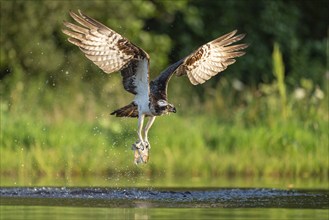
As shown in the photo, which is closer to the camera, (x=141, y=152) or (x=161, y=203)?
(x=161, y=203)

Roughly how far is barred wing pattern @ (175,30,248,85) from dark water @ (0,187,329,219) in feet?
5.08

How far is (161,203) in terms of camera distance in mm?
14164

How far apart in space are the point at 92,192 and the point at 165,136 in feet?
14.2

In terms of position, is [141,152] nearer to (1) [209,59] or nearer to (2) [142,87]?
(2) [142,87]

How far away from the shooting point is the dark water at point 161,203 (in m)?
12.7

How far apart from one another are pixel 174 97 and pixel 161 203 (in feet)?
34.3

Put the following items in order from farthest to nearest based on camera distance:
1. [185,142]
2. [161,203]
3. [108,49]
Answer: [185,142] < [108,49] < [161,203]

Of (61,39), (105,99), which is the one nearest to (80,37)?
(105,99)

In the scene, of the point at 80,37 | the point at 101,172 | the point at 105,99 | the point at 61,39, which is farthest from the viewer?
the point at 61,39

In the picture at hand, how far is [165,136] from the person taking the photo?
1936 cm

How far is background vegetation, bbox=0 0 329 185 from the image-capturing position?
18.5 m

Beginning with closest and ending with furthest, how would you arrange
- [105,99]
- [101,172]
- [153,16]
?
[101,172], [105,99], [153,16]

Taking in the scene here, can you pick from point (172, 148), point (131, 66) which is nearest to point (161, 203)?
point (131, 66)

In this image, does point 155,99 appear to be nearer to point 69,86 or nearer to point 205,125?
point 205,125
